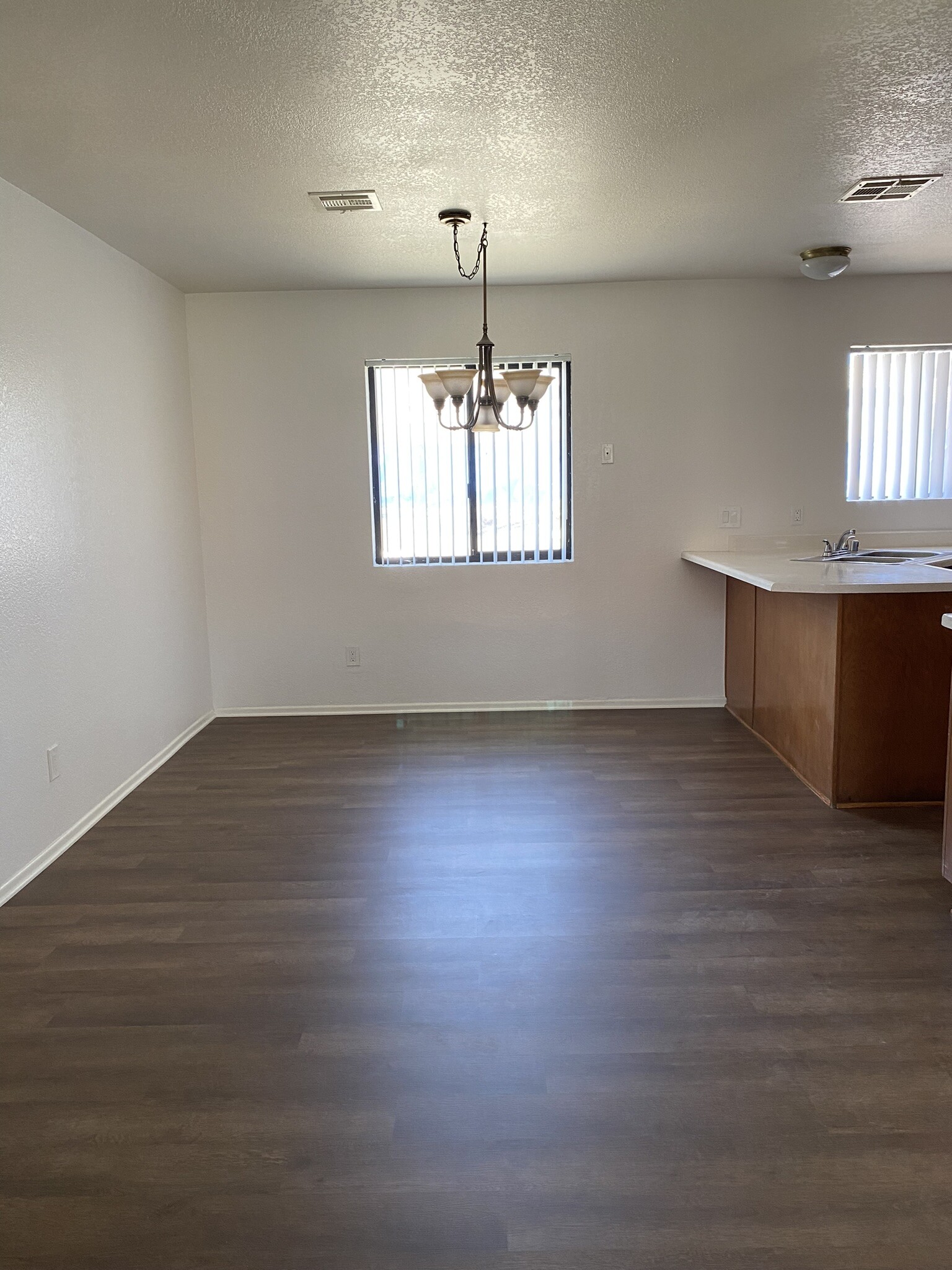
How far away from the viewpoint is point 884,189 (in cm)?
336

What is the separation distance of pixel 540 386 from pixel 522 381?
8 centimetres

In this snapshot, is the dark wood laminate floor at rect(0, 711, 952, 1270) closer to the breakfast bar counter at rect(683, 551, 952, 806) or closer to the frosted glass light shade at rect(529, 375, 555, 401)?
the breakfast bar counter at rect(683, 551, 952, 806)

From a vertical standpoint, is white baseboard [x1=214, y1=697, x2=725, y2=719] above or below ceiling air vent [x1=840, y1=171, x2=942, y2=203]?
below

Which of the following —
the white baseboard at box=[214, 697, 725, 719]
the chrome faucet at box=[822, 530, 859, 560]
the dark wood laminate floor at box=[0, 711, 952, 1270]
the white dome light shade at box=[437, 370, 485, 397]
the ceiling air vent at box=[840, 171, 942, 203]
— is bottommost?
the dark wood laminate floor at box=[0, 711, 952, 1270]

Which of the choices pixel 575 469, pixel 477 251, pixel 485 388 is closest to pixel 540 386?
pixel 485 388

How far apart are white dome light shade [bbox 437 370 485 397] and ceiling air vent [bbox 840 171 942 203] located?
5.39 ft

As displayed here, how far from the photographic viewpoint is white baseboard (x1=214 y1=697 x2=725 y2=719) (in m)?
5.24

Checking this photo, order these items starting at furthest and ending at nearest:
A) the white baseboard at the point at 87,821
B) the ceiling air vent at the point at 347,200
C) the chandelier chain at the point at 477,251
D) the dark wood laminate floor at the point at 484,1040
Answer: the chandelier chain at the point at 477,251 → the ceiling air vent at the point at 347,200 → the white baseboard at the point at 87,821 → the dark wood laminate floor at the point at 484,1040

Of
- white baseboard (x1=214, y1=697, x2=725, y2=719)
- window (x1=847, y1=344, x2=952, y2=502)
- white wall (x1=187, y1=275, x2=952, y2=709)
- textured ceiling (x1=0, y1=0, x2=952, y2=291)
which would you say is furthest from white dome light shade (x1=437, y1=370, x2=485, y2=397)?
window (x1=847, y1=344, x2=952, y2=502)

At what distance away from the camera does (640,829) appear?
3.36m

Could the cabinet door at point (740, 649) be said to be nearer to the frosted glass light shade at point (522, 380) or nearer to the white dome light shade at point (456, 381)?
the frosted glass light shade at point (522, 380)

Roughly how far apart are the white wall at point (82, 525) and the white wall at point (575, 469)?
0.44m

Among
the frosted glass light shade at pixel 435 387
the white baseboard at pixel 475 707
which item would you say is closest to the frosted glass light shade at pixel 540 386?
the frosted glass light shade at pixel 435 387

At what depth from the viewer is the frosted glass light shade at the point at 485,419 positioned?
3.36 meters
